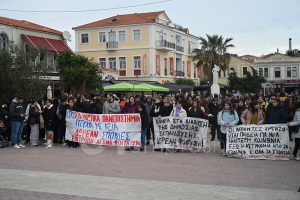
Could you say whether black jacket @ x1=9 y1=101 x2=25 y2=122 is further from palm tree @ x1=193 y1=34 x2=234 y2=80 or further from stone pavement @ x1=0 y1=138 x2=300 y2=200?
palm tree @ x1=193 y1=34 x2=234 y2=80

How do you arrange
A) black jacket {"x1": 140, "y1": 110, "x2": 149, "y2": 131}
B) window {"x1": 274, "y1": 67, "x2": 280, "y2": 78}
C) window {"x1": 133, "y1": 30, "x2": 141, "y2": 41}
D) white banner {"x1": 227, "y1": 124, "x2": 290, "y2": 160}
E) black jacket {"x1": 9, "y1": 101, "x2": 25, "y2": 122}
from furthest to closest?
window {"x1": 274, "y1": 67, "x2": 280, "y2": 78}
window {"x1": 133, "y1": 30, "x2": 141, "y2": 41}
black jacket {"x1": 9, "y1": 101, "x2": 25, "y2": 122}
black jacket {"x1": 140, "y1": 110, "x2": 149, "y2": 131}
white banner {"x1": 227, "y1": 124, "x2": 290, "y2": 160}

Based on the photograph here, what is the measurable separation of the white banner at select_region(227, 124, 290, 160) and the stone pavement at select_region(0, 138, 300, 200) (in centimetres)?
41

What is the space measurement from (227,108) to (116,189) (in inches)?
229

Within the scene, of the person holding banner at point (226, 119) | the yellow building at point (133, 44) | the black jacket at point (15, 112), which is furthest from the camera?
the yellow building at point (133, 44)

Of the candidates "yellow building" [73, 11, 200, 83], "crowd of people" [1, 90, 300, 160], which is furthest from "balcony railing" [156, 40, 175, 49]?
"crowd of people" [1, 90, 300, 160]

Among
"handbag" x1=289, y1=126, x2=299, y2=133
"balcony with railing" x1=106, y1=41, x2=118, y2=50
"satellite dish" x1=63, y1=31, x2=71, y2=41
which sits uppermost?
"balcony with railing" x1=106, y1=41, x2=118, y2=50

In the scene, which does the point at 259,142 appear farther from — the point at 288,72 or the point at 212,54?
the point at 288,72

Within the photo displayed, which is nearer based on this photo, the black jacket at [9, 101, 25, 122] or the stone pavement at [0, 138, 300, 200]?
the stone pavement at [0, 138, 300, 200]

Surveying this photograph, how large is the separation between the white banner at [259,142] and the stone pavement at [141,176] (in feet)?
1.34

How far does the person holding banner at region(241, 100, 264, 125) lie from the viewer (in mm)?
12586

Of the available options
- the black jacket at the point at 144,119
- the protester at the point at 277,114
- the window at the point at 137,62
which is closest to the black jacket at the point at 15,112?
the black jacket at the point at 144,119

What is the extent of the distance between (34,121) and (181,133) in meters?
5.47

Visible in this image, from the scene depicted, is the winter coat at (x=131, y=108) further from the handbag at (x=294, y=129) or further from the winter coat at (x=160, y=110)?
the handbag at (x=294, y=129)

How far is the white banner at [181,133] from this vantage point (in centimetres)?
1311
